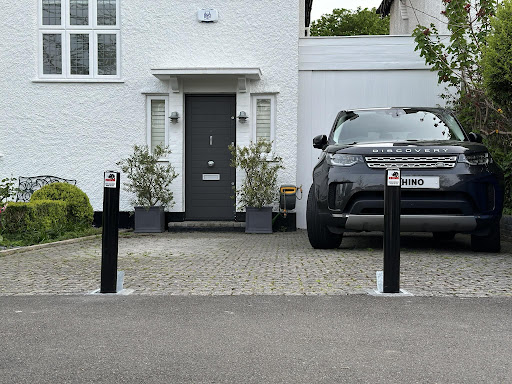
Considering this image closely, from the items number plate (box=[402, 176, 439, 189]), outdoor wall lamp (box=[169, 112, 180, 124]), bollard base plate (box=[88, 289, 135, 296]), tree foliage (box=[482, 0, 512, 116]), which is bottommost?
bollard base plate (box=[88, 289, 135, 296])

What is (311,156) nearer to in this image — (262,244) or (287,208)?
(287,208)

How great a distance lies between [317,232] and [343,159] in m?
1.04

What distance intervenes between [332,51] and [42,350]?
35.0 feet

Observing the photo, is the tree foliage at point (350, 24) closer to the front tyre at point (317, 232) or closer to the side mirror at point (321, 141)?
the side mirror at point (321, 141)

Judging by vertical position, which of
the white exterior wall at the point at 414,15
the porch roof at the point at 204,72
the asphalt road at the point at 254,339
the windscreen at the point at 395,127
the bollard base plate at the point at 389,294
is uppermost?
the white exterior wall at the point at 414,15

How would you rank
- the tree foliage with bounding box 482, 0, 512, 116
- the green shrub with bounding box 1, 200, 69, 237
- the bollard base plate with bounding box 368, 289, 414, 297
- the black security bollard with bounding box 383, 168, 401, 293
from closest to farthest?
1. the bollard base plate with bounding box 368, 289, 414, 297
2. the black security bollard with bounding box 383, 168, 401, 293
3. the tree foliage with bounding box 482, 0, 512, 116
4. the green shrub with bounding box 1, 200, 69, 237

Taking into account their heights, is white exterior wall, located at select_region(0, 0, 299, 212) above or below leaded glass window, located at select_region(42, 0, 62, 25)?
below

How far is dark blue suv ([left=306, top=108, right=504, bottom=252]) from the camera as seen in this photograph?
7742mm

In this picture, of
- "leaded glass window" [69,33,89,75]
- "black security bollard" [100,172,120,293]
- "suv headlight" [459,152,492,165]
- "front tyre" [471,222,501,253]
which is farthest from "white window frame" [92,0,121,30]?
"black security bollard" [100,172,120,293]

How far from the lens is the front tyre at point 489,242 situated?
8195mm

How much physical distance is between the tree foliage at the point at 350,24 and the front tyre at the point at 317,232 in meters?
38.8

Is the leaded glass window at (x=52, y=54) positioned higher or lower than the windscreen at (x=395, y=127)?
higher

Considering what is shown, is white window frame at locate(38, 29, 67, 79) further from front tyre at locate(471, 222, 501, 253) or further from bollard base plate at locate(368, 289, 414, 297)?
bollard base plate at locate(368, 289, 414, 297)

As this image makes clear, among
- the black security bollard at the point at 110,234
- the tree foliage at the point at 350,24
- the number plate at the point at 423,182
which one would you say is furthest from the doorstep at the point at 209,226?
the tree foliage at the point at 350,24
